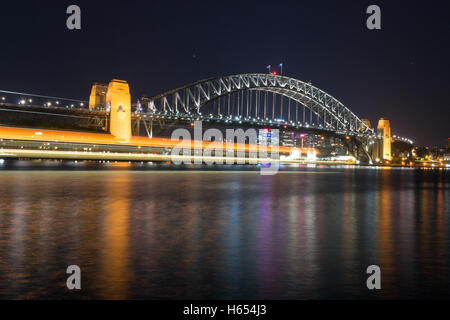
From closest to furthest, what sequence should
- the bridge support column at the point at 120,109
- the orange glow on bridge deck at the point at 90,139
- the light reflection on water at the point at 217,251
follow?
1. the light reflection on water at the point at 217,251
2. the orange glow on bridge deck at the point at 90,139
3. the bridge support column at the point at 120,109

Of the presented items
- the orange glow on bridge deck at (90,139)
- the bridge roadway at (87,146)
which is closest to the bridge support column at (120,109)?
the orange glow on bridge deck at (90,139)

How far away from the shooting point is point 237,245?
23.1 ft

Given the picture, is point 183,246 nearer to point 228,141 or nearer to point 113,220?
point 113,220

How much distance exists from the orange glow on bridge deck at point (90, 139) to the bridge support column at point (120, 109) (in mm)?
1699

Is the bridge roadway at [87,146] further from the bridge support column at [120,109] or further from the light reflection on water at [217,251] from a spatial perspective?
the light reflection on water at [217,251]

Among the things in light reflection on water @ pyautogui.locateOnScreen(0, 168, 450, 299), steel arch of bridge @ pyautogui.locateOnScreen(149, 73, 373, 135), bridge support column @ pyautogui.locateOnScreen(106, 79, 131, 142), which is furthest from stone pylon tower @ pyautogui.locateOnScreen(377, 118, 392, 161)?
light reflection on water @ pyautogui.locateOnScreen(0, 168, 450, 299)

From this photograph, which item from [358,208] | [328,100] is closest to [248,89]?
[328,100]

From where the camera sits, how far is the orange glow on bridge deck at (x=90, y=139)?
165ft

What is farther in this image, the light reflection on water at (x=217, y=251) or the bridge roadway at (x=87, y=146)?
the bridge roadway at (x=87, y=146)

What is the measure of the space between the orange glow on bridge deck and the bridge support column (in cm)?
170

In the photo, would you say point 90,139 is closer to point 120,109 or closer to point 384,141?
point 120,109

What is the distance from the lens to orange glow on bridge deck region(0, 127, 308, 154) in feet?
165

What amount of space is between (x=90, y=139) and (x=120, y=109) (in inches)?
425

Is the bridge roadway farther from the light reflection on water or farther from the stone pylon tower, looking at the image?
the light reflection on water
